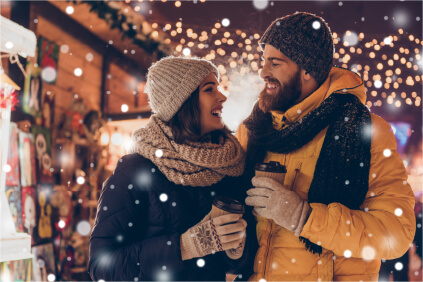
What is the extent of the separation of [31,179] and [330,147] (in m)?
2.87

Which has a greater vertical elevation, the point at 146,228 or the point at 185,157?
the point at 185,157

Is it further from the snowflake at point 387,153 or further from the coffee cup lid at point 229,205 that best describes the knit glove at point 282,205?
the snowflake at point 387,153

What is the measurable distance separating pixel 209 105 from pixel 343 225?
843mm

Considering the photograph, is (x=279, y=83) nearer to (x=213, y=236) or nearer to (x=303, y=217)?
(x=303, y=217)

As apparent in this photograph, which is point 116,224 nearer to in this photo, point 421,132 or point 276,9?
point 276,9

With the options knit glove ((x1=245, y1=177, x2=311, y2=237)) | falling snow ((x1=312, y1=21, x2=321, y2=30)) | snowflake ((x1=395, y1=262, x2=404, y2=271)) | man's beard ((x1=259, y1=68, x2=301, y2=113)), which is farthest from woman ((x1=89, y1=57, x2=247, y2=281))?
snowflake ((x1=395, y1=262, x2=404, y2=271))

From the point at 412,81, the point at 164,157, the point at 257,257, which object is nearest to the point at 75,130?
the point at 164,157

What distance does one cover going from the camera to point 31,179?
3445 millimetres

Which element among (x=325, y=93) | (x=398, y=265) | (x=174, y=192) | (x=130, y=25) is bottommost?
(x=398, y=265)

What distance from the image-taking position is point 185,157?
1.70m

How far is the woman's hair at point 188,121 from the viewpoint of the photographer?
1.78 metres

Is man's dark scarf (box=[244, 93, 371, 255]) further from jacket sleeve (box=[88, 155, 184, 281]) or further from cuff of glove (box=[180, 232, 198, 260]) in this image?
jacket sleeve (box=[88, 155, 184, 281])

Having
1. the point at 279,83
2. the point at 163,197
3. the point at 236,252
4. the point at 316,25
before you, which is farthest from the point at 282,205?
the point at 316,25

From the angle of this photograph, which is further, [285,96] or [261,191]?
[285,96]
